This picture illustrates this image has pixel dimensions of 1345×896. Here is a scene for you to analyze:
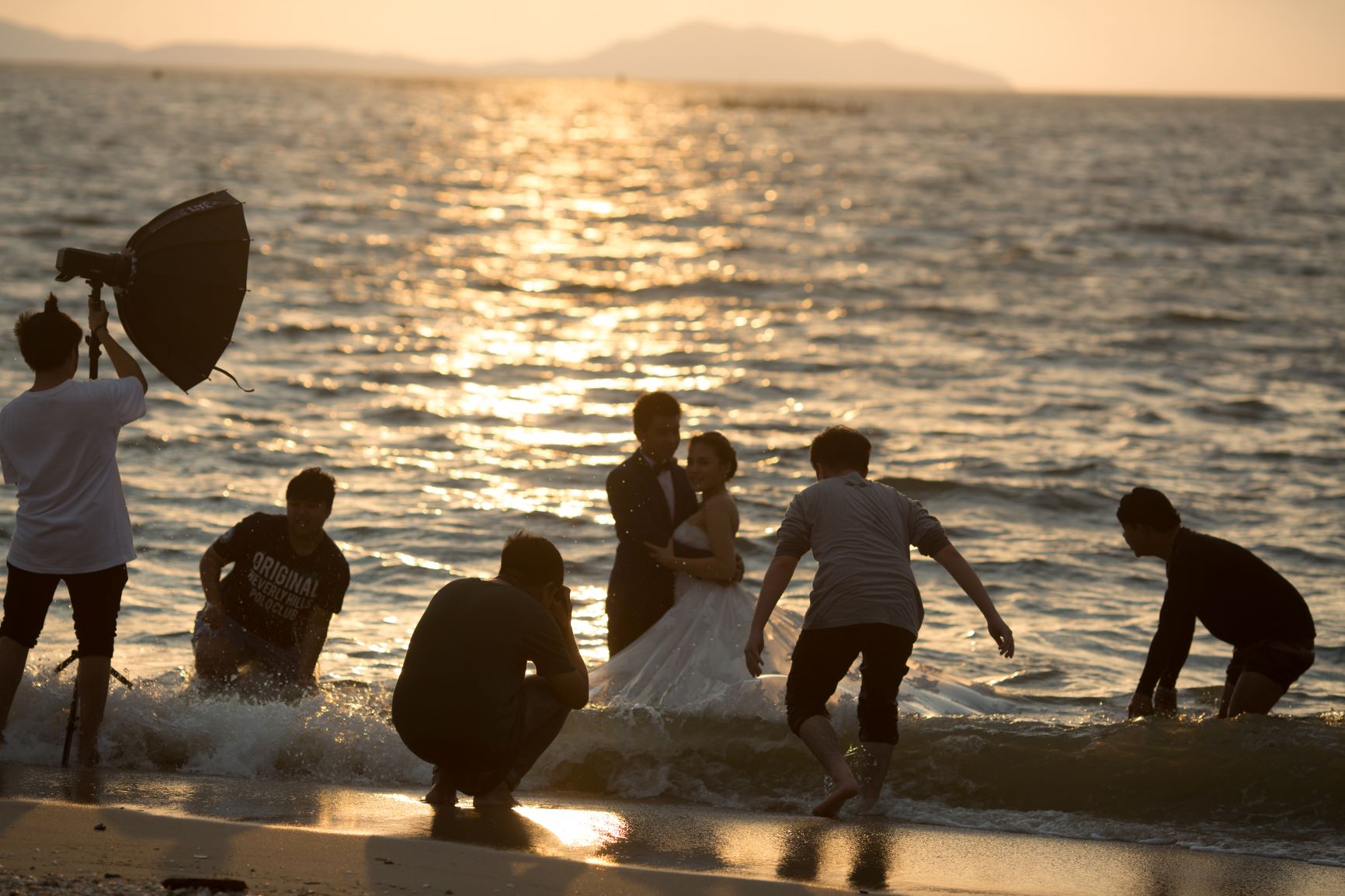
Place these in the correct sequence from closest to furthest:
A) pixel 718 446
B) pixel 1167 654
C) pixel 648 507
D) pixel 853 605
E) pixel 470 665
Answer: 1. pixel 470 665
2. pixel 853 605
3. pixel 1167 654
4. pixel 718 446
5. pixel 648 507

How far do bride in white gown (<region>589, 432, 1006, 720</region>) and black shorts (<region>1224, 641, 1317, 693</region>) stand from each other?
1.65m

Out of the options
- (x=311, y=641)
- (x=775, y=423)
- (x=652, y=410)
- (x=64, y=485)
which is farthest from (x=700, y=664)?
(x=775, y=423)

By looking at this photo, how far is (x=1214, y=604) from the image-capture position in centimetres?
782

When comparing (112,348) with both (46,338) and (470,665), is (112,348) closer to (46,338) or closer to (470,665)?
(46,338)

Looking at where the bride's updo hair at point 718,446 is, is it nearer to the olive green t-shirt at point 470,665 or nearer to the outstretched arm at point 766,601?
the outstretched arm at point 766,601

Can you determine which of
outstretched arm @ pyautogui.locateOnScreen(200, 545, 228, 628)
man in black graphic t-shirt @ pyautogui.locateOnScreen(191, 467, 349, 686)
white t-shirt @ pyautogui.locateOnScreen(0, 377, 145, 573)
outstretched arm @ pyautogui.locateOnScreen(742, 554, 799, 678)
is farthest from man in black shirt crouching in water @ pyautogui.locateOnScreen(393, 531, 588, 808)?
outstretched arm @ pyautogui.locateOnScreen(200, 545, 228, 628)

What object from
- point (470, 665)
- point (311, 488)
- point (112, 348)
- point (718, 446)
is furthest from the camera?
point (718, 446)

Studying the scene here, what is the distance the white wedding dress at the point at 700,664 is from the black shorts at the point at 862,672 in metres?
1.09

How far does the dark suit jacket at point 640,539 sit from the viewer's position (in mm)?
8539

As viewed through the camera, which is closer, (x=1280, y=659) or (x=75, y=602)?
(x=75, y=602)

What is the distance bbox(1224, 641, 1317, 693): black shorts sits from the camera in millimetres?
7910

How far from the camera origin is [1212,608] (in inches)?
308

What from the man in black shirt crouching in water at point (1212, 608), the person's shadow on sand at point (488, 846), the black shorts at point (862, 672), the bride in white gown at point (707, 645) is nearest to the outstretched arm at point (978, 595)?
the black shorts at point (862, 672)

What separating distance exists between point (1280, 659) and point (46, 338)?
6205mm
